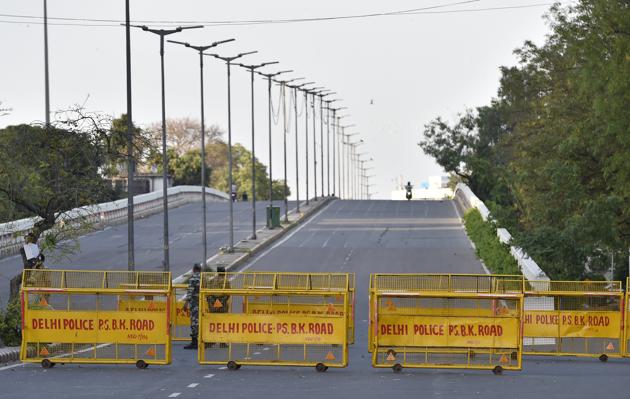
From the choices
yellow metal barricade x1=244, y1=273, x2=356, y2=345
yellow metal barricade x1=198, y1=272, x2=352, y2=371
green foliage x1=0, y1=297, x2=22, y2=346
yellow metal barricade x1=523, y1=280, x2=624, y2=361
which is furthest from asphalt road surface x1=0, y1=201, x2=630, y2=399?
green foliage x1=0, y1=297, x2=22, y2=346

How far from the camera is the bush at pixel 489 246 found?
4715 centimetres

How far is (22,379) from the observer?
2067 cm

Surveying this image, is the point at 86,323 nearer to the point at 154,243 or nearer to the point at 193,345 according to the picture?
the point at 193,345

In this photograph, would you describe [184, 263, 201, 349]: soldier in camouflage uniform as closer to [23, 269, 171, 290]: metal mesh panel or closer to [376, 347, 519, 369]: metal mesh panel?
[23, 269, 171, 290]: metal mesh panel

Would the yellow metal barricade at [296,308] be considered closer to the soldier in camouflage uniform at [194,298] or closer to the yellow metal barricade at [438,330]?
the soldier in camouflage uniform at [194,298]

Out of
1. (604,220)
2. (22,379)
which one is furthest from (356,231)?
(22,379)

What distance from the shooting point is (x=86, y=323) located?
23156mm

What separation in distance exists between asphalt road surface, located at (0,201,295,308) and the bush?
1170cm

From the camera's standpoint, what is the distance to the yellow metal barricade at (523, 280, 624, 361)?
84.2 ft

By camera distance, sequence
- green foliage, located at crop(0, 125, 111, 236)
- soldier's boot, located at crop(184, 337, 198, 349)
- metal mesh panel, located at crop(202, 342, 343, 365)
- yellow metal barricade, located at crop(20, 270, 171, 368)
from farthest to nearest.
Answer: green foliage, located at crop(0, 125, 111, 236) → soldier's boot, located at crop(184, 337, 198, 349) → yellow metal barricade, located at crop(20, 270, 171, 368) → metal mesh panel, located at crop(202, 342, 343, 365)

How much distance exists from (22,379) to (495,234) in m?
40.7

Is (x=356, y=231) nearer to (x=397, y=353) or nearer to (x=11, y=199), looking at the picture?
(x=11, y=199)

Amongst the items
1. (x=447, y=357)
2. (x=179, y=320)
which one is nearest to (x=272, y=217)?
(x=179, y=320)

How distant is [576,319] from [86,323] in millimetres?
9221
